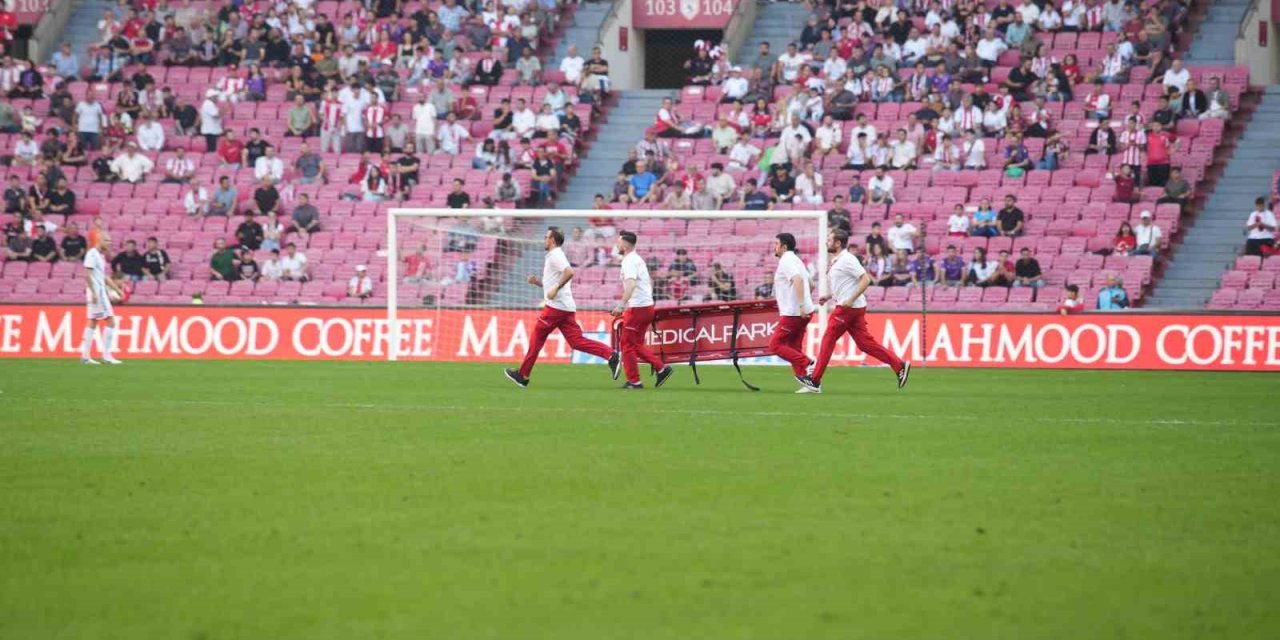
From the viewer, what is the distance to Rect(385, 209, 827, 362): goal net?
28.1 meters

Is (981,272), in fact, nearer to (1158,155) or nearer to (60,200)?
(1158,155)

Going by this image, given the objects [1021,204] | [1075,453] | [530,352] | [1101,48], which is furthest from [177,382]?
[1101,48]

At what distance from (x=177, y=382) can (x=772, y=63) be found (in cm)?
1829

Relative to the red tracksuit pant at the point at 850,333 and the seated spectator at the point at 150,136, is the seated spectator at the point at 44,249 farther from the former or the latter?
the red tracksuit pant at the point at 850,333

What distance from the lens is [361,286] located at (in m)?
31.1

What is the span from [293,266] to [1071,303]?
13.7 metres

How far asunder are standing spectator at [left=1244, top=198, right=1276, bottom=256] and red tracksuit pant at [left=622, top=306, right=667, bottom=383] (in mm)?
13207

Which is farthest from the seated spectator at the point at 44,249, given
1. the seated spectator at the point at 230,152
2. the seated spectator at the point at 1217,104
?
the seated spectator at the point at 1217,104

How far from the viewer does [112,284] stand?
2584 centimetres

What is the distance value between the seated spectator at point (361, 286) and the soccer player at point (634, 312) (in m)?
11.3

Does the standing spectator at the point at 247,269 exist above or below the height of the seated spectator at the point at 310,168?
below

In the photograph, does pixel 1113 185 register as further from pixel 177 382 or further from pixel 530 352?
pixel 177 382

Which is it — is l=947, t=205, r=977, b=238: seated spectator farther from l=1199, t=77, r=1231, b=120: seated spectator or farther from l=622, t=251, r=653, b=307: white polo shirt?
l=622, t=251, r=653, b=307: white polo shirt

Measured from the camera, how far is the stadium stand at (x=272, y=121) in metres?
33.2
